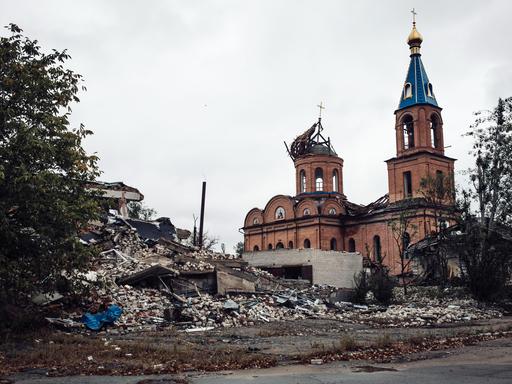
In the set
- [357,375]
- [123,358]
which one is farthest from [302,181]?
[357,375]

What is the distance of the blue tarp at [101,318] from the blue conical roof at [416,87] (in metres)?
34.7

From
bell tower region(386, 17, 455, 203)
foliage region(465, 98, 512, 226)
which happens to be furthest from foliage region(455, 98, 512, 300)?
bell tower region(386, 17, 455, 203)

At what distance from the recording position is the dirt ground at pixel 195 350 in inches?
347

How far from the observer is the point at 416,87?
44.8m

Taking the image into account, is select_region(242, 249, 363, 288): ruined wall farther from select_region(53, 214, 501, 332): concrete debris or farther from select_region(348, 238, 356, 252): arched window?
select_region(348, 238, 356, 252): arched window

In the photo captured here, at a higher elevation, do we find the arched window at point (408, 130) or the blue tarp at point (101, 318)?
the arched window at point (408, 130)

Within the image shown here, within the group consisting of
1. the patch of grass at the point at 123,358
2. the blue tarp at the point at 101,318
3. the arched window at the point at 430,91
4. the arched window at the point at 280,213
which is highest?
the arched window at the point at 430,91

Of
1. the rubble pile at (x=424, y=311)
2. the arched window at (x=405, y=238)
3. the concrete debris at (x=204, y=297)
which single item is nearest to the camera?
the concrete debris at (x=204, y=297)

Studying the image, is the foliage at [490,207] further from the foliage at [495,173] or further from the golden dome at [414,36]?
the golden dome at [414,36]

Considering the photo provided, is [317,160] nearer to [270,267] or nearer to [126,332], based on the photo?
[270,267]

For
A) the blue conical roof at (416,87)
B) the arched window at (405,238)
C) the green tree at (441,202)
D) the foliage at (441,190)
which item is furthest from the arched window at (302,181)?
the foliage at (441,190)

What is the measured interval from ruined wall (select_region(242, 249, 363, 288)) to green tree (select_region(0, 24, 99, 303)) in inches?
765

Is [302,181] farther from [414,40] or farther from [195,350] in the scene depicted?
[195,350]

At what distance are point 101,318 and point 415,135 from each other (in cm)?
3454
